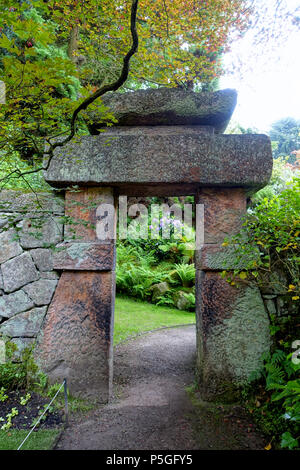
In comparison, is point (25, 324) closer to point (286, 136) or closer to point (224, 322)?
point (224, 322)

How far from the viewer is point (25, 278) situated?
2783mm

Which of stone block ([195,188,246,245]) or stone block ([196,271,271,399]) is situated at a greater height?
stone block ([195,188,246,245])

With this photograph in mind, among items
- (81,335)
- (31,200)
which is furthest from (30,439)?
(31,200)

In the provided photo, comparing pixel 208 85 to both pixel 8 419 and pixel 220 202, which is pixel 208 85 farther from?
pixel 8 419

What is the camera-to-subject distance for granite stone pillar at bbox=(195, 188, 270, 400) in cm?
265

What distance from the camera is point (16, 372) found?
262 cm

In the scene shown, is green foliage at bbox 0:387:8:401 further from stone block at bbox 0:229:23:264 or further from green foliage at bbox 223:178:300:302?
green foliage at bbox 223:178:300:302

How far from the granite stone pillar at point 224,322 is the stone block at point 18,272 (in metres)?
1.67

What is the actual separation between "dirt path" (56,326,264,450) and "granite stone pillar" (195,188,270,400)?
278mm

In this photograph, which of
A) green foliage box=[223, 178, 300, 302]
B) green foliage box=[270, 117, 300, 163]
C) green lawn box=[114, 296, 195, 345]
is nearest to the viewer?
green foliage box=[223, 178, 300, 302]

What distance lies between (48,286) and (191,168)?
5.94 ft

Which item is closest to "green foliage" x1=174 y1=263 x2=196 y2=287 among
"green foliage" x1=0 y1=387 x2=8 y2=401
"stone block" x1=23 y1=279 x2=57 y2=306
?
"stone block" x1=23 y1=279 x2=57 y2=306

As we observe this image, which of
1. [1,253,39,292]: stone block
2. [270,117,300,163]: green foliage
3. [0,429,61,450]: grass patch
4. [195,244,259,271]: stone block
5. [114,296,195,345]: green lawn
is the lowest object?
[114,296,195,345]: green lawn

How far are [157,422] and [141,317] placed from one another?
14.4 feet
